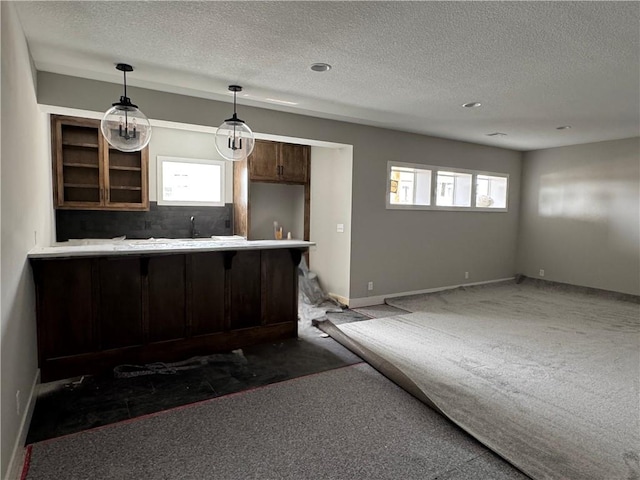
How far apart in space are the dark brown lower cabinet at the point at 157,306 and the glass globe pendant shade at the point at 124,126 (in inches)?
37.5

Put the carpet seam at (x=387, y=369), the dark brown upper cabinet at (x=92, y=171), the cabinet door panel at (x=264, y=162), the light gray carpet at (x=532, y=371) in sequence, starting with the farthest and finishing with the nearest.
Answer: the cabinet door panel at (x=264, y=162), the dark brown upper cabinet at (x=92, y=171), the carpet seam at (x=387, y=369), the light gray carpet at (x=532, y=371)

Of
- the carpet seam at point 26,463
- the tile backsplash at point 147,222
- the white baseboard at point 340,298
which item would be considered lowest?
the carpet seam at point 26,463

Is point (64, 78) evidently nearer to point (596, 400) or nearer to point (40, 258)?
point (40, 258)

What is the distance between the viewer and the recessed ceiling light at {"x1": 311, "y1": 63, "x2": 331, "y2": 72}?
10.4 ft

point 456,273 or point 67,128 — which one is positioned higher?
point 67,128

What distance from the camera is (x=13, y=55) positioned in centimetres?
224

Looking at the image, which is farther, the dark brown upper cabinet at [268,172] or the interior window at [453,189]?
the interior window at [453,189]

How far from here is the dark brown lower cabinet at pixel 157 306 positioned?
9.93ft

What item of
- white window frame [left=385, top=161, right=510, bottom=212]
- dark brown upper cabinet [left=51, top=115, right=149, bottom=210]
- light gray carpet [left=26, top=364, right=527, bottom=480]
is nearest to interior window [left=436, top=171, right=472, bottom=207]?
white window frame [left=385, top=161, right=510, bottom=212]

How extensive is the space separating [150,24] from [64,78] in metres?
1.55

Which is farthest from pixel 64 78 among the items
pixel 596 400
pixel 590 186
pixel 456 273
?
pixel 590 186

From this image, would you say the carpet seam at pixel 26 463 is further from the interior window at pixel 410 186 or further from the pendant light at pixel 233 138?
the interior window at pixel 410 186

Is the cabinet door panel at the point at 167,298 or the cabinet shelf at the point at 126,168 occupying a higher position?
the cabinet shelf at the point at 126,168

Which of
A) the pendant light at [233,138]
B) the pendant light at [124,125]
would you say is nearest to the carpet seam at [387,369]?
the pendant light at [233,138]
